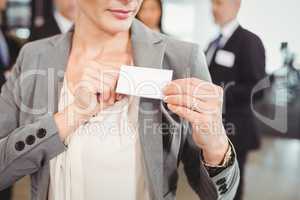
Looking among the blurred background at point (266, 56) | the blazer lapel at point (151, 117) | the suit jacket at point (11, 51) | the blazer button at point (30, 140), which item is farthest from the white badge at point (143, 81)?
the suit jacket at point (11, 51)

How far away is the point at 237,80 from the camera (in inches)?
40.6

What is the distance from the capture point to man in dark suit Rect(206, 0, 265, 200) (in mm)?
1001

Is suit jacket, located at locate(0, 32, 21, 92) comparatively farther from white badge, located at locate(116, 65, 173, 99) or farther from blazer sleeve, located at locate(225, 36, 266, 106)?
blazer sleeve, located at locate(225, 36, 266, 106)

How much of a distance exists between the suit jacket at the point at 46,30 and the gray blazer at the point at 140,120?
0.08 metres

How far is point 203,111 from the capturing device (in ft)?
2.71

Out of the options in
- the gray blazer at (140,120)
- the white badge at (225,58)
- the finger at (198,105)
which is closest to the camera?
the finger at (198,105)

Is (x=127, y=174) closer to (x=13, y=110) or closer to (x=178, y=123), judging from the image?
(x=178, y=123)

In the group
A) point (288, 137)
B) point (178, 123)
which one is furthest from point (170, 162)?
point (288, 137)

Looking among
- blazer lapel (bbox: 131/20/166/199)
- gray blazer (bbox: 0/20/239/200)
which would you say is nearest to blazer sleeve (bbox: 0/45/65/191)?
gray blazer (bbox: 0/20/239/200)

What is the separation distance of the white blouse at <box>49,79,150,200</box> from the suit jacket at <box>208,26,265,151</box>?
10.5 inches

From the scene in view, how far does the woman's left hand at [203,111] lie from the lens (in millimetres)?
825

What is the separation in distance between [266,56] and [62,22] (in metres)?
0.58

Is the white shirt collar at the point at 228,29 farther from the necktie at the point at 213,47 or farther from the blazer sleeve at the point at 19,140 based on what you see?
the blazer sleeve at the point at 19,140

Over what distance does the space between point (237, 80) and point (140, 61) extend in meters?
0.29
